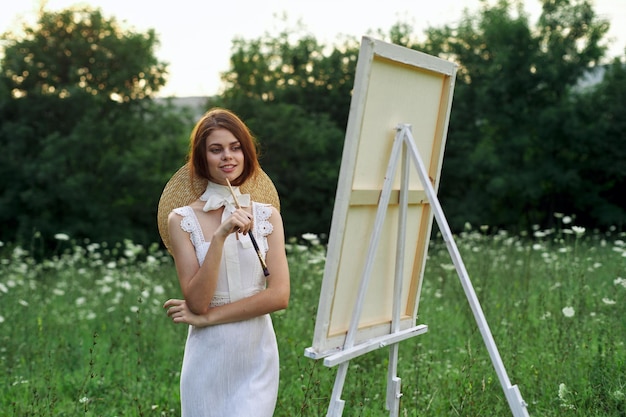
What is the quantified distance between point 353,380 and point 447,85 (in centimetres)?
205

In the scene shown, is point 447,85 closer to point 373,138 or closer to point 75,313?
point 373,138

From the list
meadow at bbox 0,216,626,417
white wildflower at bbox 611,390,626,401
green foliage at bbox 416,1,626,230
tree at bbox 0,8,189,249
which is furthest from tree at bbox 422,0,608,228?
white wildflower at bbox 611,390,626,401

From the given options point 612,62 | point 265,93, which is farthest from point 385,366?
point 265,93

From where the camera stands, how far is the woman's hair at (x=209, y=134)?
2.47 m

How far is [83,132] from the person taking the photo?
23516 millimetres

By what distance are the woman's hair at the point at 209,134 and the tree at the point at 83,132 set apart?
21.4 m

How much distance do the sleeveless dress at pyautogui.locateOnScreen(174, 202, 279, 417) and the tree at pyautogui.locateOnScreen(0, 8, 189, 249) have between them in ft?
70.4

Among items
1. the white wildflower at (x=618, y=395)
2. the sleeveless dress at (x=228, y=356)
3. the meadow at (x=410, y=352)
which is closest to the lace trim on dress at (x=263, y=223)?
the sleeveless dress at (x=228, y=356)

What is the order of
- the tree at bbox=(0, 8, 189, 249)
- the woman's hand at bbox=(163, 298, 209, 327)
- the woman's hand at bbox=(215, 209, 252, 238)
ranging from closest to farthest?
the woman's hand at bbox=(215, 209, 252, 238), the woman's hand at bbox=(163, 298, 209, 327), the tree at bbox=(0, 8, 189, 249)

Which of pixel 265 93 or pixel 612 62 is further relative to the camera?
pixel 265 93

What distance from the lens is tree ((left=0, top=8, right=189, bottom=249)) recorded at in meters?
23.2

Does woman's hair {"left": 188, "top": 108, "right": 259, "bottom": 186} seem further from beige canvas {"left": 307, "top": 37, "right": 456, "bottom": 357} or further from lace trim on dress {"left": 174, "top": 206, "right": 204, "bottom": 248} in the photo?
beige canvas {"left": 307, "top": 37, "right": 456, "bottom": 357}

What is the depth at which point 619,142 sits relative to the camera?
21.6 m

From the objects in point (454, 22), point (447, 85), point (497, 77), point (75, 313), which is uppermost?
point (454, 22)
